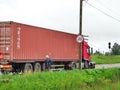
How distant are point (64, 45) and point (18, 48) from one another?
1045 cm

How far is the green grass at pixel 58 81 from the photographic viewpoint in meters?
16.8

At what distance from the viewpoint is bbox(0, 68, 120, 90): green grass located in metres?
16.8

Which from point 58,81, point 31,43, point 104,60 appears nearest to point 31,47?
point 31,43

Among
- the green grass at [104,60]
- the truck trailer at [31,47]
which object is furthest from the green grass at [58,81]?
the green grass at [104,60]

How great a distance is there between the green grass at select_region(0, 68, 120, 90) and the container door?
731 centimetres

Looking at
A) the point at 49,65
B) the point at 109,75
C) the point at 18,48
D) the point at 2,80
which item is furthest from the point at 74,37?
the point at 2,80

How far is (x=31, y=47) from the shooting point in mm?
34844

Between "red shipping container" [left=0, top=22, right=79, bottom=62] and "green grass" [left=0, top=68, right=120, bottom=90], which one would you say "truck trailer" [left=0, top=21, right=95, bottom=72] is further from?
"green grass" [left=0, top=68, right=120, bottom=90]

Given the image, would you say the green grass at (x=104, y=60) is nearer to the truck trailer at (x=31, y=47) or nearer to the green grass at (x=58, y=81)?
the truck trailer at (x=31, y=47)

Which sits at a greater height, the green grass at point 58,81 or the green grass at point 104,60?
the green grass at point 104,60

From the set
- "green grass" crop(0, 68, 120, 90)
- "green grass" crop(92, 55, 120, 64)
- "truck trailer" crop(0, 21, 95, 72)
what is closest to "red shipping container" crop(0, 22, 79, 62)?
"truck trailer" crop(0, 21, 95, 72)

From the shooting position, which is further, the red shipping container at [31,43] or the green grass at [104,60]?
the green grass at [104,60]

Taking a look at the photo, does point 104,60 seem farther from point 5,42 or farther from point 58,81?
point 58,81

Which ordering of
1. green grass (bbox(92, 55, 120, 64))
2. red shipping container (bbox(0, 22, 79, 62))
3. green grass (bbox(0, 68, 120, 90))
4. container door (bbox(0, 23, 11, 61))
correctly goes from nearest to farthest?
green grass (bbox(0, 68, 120, 90)), container door (bbox(0, 23, 11, 61)), red shipping container (bbox(0, 22, 79, 62)), green grass (bbox(92, 55, 120, 64))
